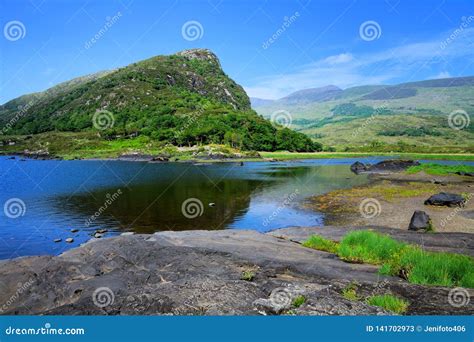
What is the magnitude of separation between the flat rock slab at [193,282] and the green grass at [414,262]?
3.00 ft

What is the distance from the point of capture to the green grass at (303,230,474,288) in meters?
16.3

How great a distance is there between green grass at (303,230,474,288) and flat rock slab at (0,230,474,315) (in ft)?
3.00

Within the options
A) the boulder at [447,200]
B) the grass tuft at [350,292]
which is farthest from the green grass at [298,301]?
the boulder at [447,200]

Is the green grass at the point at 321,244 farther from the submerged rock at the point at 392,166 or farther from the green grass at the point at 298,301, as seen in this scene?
the submerged rock at the point at 392,166

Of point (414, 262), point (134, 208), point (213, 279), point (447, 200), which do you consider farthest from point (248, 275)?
point (447, 200)

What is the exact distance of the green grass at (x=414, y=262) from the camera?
16.3m

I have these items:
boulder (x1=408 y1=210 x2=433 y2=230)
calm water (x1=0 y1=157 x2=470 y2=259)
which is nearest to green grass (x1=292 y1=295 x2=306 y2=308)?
calm water (x1=0 y1=157 x2=470 y2=259)

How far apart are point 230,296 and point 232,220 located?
81.1 feet

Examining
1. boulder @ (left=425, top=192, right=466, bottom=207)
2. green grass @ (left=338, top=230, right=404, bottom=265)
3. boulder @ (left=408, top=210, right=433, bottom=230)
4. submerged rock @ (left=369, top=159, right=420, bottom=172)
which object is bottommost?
green grass @ (left=338, top=230, right=404, bottom=265)

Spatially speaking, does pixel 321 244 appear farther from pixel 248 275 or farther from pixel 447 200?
pixel 447 200

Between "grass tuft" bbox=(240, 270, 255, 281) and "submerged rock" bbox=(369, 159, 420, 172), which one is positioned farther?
"submerged rock" bbox=(369, 159, 420, 172)

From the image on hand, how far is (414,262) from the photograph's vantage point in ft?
58.3

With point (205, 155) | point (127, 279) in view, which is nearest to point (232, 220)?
point (127, 279)

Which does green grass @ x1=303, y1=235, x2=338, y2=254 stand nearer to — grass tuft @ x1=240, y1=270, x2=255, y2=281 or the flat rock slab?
the flat rock slab
